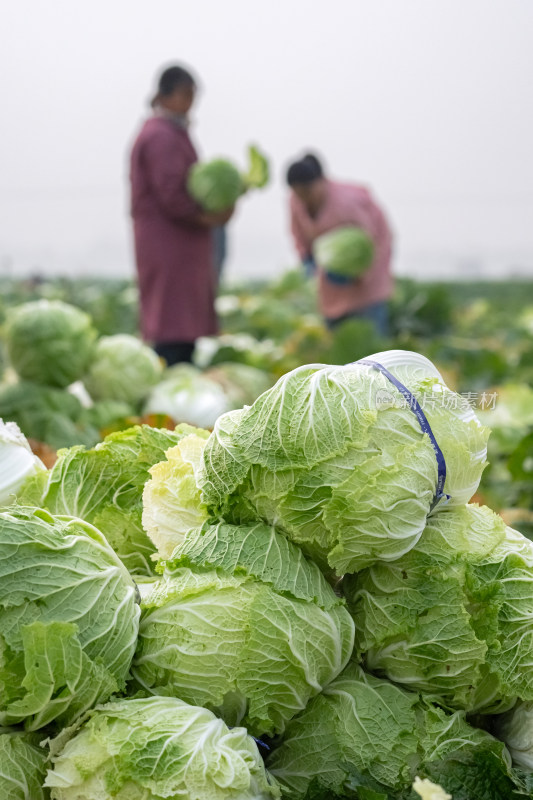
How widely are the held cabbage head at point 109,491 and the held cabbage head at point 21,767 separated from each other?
23.0 inches

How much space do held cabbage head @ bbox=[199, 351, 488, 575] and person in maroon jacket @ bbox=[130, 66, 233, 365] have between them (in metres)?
5.08

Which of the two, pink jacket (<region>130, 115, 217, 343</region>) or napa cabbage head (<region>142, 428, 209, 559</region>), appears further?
pink jacket (<region>130, 115, 217, 343</region>)

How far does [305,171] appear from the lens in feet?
27.6

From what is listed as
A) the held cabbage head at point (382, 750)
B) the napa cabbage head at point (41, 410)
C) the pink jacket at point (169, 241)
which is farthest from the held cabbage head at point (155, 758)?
the pink jacket at point (169, 241)

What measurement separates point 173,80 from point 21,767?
5951 mm

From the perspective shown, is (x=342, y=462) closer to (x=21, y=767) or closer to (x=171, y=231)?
(x=21, y=767)

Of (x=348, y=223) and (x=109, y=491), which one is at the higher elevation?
(x=109, y=491)

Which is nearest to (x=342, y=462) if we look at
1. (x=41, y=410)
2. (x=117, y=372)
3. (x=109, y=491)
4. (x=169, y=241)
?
Answer: (x=109, y=491)

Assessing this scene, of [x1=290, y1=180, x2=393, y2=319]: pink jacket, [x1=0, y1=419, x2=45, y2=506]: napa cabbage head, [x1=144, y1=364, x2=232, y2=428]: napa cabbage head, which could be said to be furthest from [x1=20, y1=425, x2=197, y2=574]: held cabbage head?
[x1=290, y1=180, x2=393, y2=319]: pink jacket

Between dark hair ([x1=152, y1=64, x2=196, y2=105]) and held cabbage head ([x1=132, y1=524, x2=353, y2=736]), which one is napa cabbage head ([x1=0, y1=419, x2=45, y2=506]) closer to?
held cabbage head ([x1=132, y1=524, x2=353, y2=736])

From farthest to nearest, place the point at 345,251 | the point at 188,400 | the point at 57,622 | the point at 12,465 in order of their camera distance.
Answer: the point at 345,251 < the point at 188,400 < the point at 12,465 < the point at 57,622

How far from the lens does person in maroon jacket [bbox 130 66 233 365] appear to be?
6613 millimetres

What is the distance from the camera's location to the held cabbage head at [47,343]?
5.18 m

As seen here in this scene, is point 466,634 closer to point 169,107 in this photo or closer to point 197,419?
point 197,419
